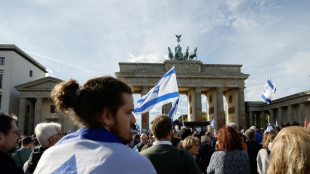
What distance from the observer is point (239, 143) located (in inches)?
172

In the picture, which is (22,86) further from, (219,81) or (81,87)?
(81,87)

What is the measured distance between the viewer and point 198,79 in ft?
157

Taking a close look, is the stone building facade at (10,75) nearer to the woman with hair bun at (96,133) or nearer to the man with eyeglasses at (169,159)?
the man with eyeglasses at (169,159)

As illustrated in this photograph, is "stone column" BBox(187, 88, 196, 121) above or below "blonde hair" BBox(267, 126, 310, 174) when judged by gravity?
above

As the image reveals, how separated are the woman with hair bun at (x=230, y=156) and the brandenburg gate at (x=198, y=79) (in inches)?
1633

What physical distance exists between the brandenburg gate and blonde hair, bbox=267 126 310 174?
44.1 m

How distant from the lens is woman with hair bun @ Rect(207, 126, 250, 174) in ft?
14.0

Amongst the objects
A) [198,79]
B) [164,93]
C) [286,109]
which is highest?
[198,79]

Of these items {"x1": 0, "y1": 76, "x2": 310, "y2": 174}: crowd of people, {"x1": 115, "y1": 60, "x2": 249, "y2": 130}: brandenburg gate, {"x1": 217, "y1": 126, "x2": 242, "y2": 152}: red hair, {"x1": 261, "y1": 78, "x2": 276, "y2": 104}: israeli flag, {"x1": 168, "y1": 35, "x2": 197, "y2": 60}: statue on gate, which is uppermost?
{"x1": 168, "y1": 35, "x2": 197, "y2": 60}: statue on gate

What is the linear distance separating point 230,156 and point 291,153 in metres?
2.65

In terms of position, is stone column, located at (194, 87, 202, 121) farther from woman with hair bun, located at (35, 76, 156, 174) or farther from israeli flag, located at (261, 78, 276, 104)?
woman with hair bun, located at (35, 76, 156, 174)

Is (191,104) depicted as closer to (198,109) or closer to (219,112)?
(198,109)

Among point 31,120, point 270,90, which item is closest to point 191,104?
point 31,120

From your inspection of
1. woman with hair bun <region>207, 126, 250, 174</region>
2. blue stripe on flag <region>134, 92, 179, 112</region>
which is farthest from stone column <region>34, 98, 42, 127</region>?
woman with hair bun <region>207, 126, 250, 174</region>
